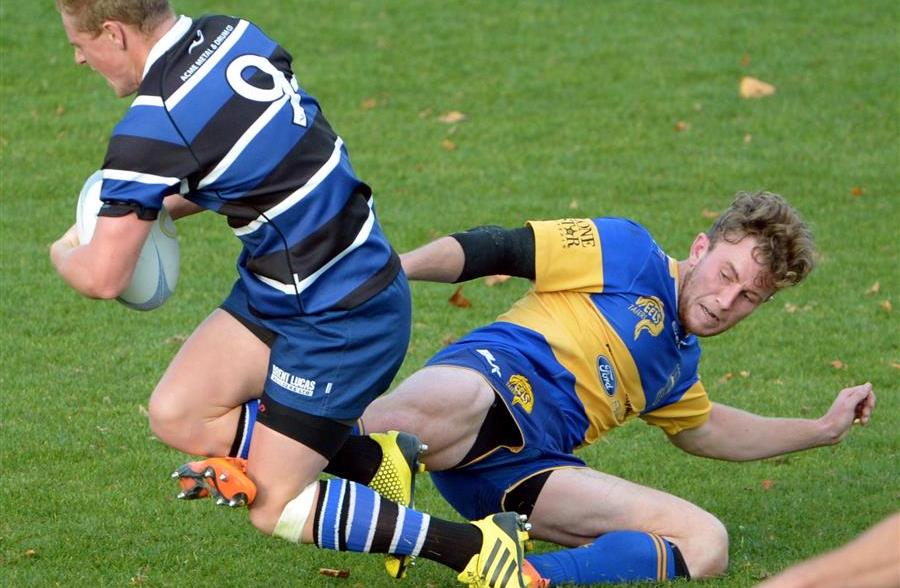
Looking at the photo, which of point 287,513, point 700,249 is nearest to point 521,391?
point 700,249

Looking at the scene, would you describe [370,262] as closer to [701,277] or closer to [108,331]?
[701,277]

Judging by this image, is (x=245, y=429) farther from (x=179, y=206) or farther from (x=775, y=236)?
(x=775, y=236)

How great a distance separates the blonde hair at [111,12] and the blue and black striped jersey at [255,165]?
7cm

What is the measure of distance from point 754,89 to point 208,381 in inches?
343

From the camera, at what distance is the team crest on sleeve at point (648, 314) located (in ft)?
16.9

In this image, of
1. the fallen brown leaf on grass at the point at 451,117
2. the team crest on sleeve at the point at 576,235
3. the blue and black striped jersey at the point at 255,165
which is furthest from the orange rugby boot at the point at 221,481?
the fallen brown leaf on grass at the point at 451,117

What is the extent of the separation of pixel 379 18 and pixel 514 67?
1745 mm

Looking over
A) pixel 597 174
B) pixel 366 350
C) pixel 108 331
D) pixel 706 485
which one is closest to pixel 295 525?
pixel 366 350

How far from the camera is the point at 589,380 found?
510 cm

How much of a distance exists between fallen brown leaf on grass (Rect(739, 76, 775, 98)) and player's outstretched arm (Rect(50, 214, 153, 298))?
8.89 m

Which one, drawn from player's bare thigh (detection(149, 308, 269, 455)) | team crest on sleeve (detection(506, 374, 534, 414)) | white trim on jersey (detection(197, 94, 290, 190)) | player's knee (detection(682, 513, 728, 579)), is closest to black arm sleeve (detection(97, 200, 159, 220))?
white trim on jersey (detection(197, 94, 290, 190))

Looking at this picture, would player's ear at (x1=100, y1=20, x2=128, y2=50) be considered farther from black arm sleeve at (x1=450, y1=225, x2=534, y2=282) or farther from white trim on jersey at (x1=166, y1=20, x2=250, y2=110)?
black arm sleeve at (x1=450, y1=225, x2=534, y2=282)

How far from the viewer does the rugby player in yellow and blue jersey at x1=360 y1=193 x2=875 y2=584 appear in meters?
4.84

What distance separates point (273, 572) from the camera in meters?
4.93
